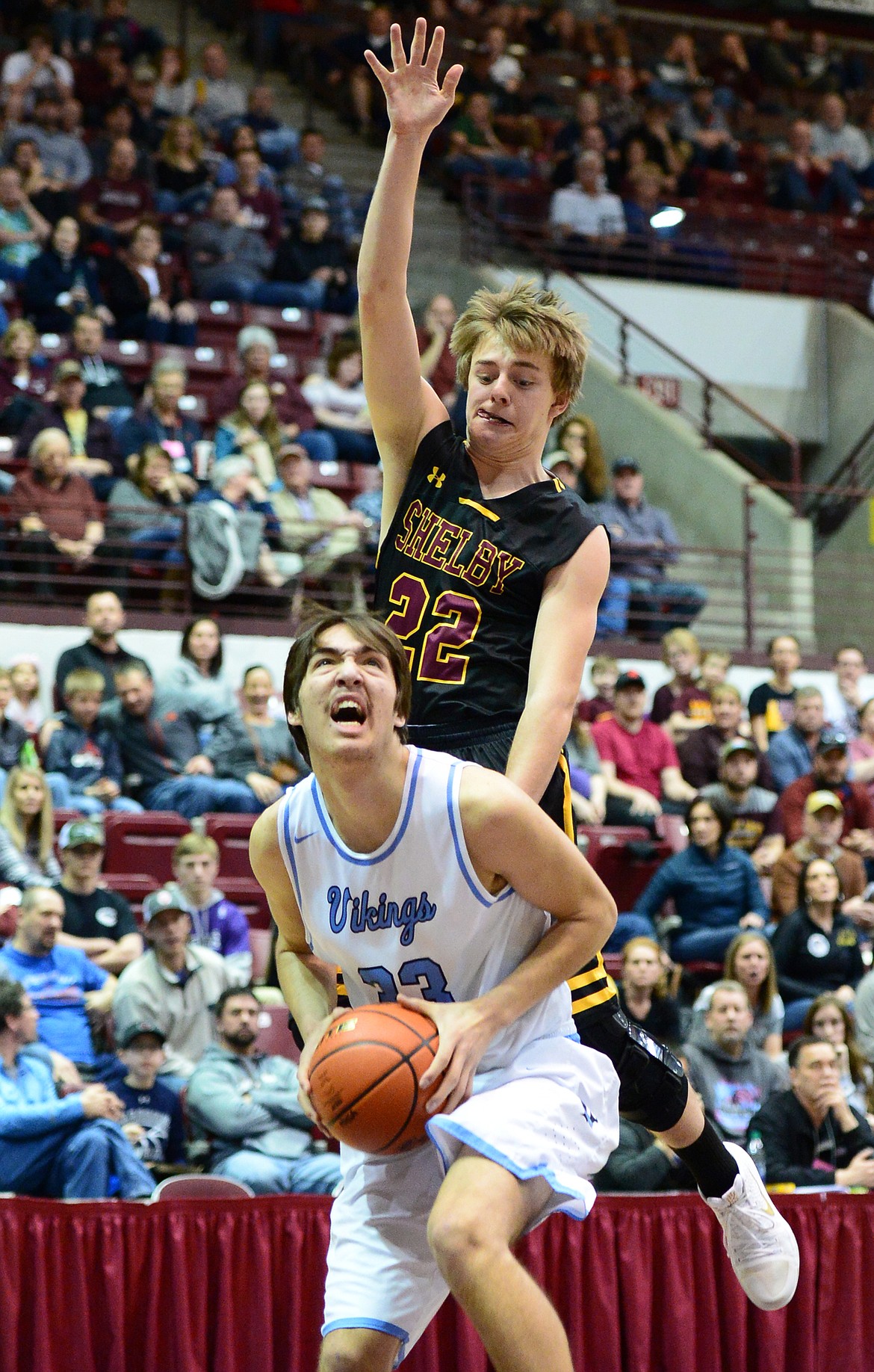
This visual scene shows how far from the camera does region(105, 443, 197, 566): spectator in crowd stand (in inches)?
424

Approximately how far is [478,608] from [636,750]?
21.8ft

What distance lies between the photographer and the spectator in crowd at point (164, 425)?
36.3 feet

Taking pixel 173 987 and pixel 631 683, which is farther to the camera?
pixel 631 683

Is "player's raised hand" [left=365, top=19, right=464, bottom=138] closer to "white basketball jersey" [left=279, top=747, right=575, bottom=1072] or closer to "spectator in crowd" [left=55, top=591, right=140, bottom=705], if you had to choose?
"white basketball jersey" [left=279, top=747, right=575, bottom=1072]

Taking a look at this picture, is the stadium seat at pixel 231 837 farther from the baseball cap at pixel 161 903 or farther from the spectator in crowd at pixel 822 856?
the spectator in crowd at pixel 822 856

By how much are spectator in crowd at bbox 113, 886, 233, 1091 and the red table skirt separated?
62.7 inches

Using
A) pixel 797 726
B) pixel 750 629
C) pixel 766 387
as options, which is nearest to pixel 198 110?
pixel 766 387

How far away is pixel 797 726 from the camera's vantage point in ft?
35.4

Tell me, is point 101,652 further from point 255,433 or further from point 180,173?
point 180,173

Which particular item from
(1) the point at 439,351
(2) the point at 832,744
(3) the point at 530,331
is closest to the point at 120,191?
(1) the point at 439,351

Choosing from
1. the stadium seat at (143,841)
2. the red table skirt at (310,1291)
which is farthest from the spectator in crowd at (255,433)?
the red table skirt at (310,1291)

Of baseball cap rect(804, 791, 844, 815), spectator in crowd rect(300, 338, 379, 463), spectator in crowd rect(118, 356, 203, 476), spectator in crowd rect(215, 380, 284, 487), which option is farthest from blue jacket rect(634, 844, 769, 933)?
spectator in crowd rect(300, 338, 379, 463)

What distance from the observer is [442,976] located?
11.8 feet

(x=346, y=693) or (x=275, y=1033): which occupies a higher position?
(x=346, y=693)
